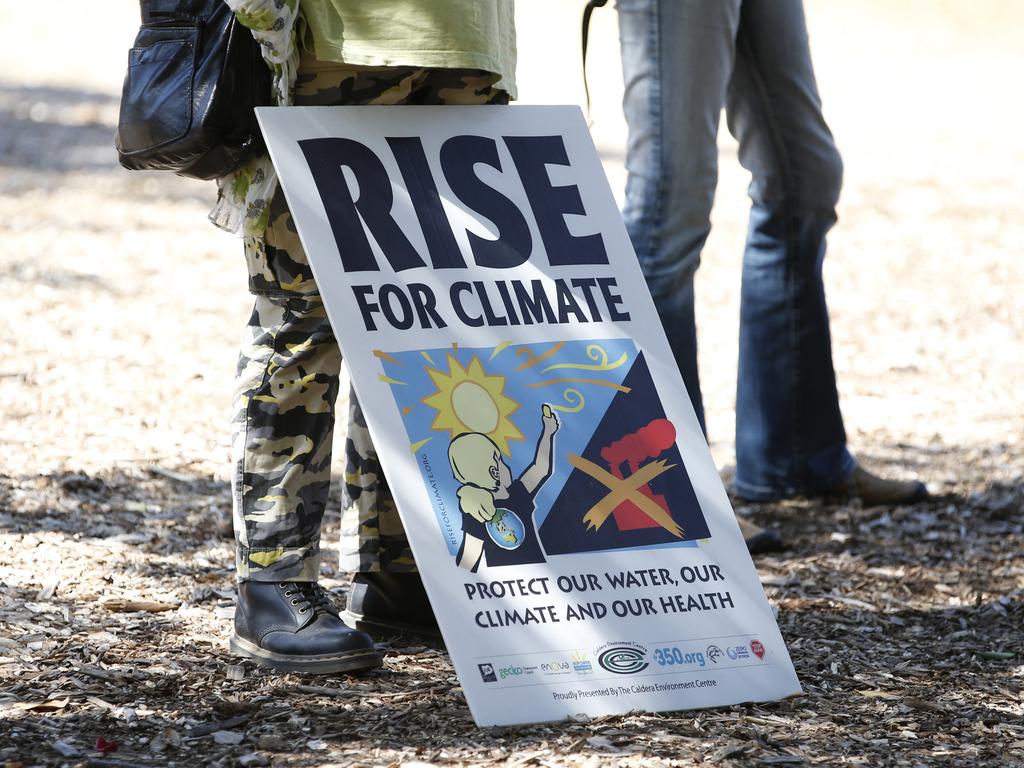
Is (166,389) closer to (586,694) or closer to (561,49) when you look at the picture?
(586,694)

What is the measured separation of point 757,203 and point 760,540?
3.09ft

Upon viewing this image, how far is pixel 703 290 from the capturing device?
6.88 meters

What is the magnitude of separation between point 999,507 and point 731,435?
1014mm

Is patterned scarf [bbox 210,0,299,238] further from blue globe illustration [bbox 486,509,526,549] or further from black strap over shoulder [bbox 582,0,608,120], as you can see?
black strap over shoulder [bbox 582,0,608,120]

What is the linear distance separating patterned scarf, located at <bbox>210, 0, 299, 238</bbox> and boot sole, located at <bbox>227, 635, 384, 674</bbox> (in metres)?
0.78

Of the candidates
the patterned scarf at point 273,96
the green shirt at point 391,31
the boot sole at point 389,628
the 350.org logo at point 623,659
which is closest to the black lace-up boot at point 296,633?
the boot sole at point 389,628

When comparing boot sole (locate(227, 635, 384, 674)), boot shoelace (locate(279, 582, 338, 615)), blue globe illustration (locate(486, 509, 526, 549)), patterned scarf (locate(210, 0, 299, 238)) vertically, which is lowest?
boot sole (locate(227, 635, 384, 674))

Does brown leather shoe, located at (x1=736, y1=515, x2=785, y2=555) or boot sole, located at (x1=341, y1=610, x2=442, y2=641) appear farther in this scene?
brown leather shoe, located at (x1=736, y1=515, x2=785, y2=555)

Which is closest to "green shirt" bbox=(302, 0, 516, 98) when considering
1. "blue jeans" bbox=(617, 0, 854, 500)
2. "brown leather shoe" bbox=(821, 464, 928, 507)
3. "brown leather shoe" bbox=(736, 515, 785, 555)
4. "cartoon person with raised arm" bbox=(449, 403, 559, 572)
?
"cartoon person with raised arm" bbox=(449, 403, 559, 572)

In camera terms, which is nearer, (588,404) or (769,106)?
(588,404)

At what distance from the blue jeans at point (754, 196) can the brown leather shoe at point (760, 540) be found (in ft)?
1.14

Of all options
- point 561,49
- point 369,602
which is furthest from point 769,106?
point 561,49

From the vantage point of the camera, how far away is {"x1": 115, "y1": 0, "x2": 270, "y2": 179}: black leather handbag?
2404mm

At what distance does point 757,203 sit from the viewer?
384 cm
